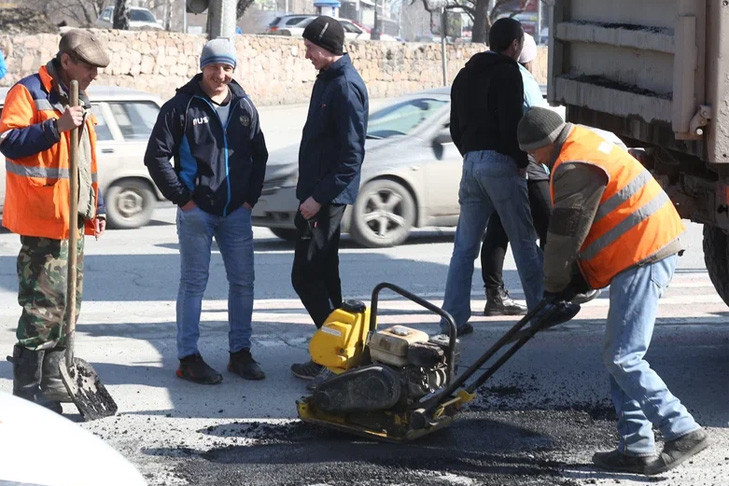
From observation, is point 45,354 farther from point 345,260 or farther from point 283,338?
point 345,260

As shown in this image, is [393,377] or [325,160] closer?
[393,377]

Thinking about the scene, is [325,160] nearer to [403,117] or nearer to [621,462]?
[621,462]

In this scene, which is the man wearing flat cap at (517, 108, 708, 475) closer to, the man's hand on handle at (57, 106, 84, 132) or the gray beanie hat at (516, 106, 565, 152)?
the gray beanie hat at (516, 106, 565, 152)

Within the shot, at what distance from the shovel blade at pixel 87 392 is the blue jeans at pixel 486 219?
7.38 feet

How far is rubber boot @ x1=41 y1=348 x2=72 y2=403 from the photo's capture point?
238 inches

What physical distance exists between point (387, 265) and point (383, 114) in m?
2.20

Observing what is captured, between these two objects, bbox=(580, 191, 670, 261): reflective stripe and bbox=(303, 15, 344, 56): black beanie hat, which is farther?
bbox=(303, 15, 344, 56): black beanie hat

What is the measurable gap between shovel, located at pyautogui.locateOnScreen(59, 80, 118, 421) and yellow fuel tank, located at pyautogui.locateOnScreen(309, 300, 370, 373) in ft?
3.87

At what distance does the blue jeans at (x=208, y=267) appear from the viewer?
6.60m

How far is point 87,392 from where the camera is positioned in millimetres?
6020

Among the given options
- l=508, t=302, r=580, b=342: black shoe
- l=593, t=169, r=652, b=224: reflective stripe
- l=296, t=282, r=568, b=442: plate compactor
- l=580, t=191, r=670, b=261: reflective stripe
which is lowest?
l=296, t=282, r=568, b=442: plate compactor

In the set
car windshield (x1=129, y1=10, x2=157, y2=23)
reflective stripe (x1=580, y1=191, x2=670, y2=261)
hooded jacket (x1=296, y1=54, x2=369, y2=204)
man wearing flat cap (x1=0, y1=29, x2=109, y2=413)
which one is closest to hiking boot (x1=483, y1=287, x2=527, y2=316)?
hooded jacket (x1=296, y1=54, x2=369, y2=204)

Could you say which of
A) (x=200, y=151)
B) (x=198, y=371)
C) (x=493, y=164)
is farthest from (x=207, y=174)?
(x=493, y=164)

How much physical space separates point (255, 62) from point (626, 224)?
24436 mm
